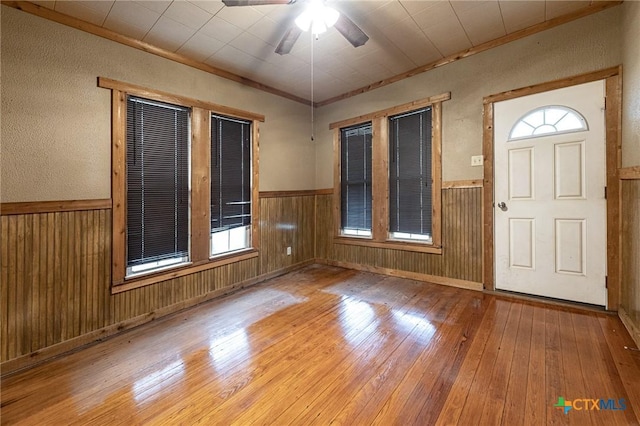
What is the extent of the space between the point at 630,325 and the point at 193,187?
13.6ft

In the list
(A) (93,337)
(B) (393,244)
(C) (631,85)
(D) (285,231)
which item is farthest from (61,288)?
(C) (631,85)

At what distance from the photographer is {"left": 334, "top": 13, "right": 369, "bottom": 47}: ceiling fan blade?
218cm

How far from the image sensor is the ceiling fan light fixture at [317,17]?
2.15 metres

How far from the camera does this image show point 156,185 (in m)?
2.90

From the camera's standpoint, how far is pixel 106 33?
8.21ft

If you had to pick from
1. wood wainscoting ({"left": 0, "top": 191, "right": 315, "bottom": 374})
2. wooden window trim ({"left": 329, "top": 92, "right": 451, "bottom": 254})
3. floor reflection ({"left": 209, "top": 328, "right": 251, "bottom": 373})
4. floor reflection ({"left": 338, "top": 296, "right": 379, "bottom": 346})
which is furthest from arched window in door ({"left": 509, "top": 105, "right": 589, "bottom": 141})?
wood wainscoting ({"left": 0, "top": 191, "right": 315, "bottom": 374})

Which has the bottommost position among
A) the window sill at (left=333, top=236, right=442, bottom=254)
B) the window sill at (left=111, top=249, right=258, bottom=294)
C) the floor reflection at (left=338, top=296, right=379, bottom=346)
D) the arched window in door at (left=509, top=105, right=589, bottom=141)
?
the floor reflection at (left=338, top=296, right=379, bottom=346)

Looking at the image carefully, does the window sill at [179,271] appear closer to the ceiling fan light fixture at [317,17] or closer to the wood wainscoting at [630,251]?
the ceiling fan light fixture at [317,17]

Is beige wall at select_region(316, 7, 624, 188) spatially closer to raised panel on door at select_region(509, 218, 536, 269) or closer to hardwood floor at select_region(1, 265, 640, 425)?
raised panel on door at select_region(509, 218, 536, 269)

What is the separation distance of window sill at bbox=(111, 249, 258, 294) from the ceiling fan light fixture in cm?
260

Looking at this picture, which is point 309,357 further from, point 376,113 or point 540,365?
point 376,113

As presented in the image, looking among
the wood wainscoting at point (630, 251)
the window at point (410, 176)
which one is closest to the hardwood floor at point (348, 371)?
the wood wainscoting at point (630, 251)

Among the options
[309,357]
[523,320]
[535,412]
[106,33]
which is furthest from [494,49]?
[106,33]

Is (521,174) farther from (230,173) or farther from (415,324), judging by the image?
(230,173)
